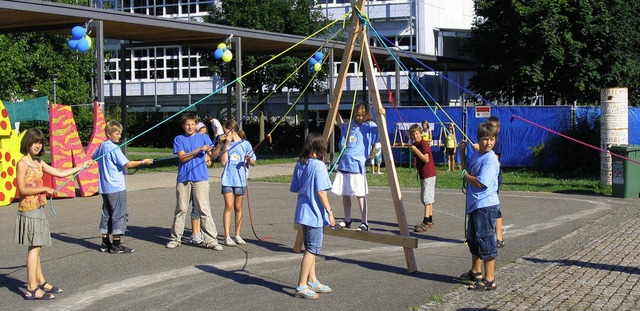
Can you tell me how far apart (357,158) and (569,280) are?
11.9 feet

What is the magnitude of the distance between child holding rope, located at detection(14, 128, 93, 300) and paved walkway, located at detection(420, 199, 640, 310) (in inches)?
151

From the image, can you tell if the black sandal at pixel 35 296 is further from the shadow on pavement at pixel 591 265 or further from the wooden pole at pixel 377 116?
the shadow on pavement at pixel 591 265

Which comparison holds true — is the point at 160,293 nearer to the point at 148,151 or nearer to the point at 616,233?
the point at 616,233

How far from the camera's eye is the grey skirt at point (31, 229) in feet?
25.3

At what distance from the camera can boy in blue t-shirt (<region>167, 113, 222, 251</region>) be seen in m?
10.5

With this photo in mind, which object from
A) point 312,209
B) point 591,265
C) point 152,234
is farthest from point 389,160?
point 152,234

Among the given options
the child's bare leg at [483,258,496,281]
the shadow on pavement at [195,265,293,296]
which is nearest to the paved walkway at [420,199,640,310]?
the child's bare leg at [483,258,496,281]

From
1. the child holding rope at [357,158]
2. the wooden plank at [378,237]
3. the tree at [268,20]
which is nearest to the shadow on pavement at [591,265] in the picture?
the wooden plank at [378,237]

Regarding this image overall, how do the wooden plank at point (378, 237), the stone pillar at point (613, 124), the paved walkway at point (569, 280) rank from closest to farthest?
the paved walkway at point (569, 280), the wooden plank at point (378, 237), the stone pillar at point (613, 124)

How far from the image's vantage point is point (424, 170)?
12.3 metres

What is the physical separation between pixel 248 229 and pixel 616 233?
579 centimetres

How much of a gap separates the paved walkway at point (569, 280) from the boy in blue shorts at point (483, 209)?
268mm

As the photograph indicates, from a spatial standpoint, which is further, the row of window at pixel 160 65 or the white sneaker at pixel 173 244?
the row of window at pixel 160 65

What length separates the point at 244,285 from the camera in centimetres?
834
